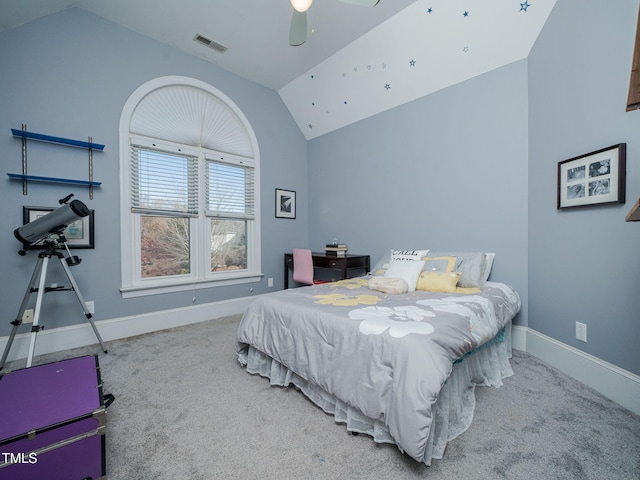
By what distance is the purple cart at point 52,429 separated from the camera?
92 centimetres

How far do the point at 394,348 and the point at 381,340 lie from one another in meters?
0.08

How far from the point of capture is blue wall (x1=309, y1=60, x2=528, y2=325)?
2406mm

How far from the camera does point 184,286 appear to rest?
3143 mm

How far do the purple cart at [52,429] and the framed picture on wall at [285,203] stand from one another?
120 inches

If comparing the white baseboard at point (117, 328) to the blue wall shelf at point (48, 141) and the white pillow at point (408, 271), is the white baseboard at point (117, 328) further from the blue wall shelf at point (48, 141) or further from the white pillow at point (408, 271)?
the white pillow at point (408, 271)

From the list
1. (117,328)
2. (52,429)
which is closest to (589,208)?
(52,429)

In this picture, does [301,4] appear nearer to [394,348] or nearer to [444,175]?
[444,175]

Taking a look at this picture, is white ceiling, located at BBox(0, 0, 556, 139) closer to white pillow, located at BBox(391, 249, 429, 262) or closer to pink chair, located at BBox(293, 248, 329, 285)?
white pillow, located at BBox(391, 249, 429, 262)

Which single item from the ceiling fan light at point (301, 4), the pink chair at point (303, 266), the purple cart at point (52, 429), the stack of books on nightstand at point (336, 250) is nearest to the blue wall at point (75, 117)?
the pink chair at point (303, 266)

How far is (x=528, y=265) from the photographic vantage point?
2352 millimetres

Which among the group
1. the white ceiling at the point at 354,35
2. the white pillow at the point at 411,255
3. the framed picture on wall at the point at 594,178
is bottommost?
the white pillow at the point at 411,255

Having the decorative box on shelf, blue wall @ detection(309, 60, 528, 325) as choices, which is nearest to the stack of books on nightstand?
blue wall @ detection(309, 60, 528, 325)

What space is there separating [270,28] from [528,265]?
132 inches

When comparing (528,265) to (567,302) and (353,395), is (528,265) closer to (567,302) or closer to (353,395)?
(567,302)
